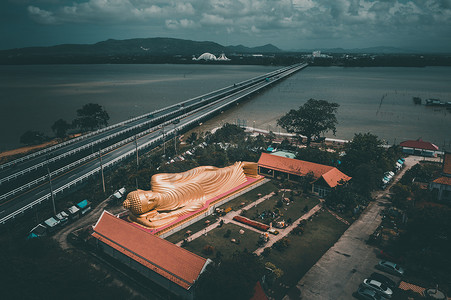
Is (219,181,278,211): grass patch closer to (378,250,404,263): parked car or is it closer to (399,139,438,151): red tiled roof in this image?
(378,250,404,263): parked car

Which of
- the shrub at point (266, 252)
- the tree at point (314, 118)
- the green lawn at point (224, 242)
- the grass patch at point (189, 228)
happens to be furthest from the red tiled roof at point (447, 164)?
the grass patch at point (189, 228)

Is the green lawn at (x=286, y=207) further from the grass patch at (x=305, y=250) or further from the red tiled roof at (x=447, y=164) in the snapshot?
the red tiled roof at (x=447, y=164)

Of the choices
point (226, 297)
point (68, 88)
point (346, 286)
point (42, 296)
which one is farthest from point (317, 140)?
point (68, 88)

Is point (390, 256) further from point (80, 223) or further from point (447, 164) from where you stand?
point (80, 223)

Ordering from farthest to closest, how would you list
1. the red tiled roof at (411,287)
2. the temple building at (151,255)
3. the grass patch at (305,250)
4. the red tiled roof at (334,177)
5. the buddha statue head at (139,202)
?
the red tiled roof at (334,177) → the buddha statue head at (139,202) → the grass patch at (305,250) → the red tiled roof at (411,287) → the temple building at (151,255)

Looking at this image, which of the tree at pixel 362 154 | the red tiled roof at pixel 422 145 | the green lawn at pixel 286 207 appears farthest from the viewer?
the red tiled roof at pixel 422 145

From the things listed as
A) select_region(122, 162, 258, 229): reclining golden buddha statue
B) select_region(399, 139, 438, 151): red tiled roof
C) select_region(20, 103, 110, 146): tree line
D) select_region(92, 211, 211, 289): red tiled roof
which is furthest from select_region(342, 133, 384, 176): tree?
select_region(20, 103, 110, 146): tree line

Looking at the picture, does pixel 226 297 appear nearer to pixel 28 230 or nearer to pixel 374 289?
pixel 374 289
